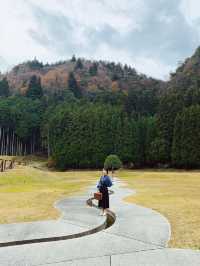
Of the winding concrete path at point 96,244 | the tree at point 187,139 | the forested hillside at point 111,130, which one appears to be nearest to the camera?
the winding concrete path at point 96,244

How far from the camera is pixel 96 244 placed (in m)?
7.09

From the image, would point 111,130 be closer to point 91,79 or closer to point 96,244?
point 96,244

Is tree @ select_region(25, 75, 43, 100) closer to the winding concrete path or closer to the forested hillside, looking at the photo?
the forested hillside

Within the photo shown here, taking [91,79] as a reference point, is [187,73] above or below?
below

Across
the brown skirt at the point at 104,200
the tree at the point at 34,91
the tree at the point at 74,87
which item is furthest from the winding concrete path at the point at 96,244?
the tree at the point at 74,87

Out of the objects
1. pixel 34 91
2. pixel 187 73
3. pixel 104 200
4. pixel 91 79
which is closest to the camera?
pixel 104 200

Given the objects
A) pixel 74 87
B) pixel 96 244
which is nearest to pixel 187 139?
pixel 96 244

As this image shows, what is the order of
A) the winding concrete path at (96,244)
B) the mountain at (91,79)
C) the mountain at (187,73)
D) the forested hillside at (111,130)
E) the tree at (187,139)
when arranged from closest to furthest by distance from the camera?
the winding concrete path at (96,244), the tree at (187,139), the forested hillside at (111,130), the mountain at (187,73), the mountain at (91,79)

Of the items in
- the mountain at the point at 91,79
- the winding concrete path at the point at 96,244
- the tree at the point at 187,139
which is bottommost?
the winding concrete path at the point at 96,244

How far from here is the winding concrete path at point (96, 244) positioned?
234 inches

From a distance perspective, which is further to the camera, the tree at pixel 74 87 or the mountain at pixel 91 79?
the mountain at pixel 91 79

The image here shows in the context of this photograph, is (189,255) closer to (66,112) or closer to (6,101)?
(66,112)

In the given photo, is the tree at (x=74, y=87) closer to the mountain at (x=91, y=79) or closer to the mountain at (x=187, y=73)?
the mountain at (x=91, y=79)

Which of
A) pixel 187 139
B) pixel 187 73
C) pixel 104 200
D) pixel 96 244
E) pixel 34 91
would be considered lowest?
pixel 96 244
